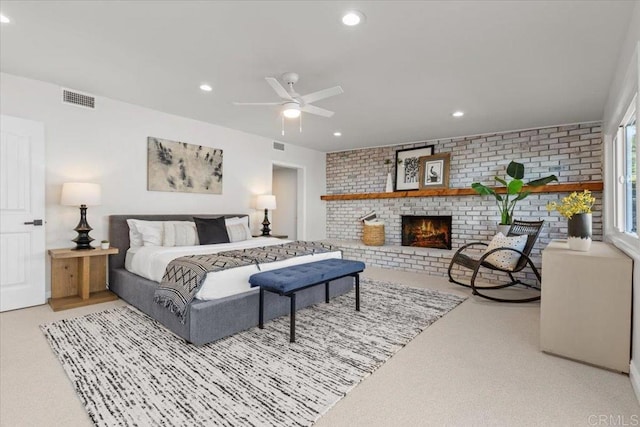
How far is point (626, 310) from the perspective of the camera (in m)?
2.12

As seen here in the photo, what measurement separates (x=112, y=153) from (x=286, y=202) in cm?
390

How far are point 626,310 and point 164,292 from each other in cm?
344

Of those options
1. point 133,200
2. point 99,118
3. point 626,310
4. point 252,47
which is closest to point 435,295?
point 626,310

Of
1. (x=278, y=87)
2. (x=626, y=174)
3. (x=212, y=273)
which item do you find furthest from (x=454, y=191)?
(x=212, y=273)

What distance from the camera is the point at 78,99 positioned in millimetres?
3666

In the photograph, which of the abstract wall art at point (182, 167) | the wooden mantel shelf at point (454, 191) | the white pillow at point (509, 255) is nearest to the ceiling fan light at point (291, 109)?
the abstract wall art at point (182, 167)

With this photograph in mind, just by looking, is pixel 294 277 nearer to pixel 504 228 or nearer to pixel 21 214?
pixel 21 214

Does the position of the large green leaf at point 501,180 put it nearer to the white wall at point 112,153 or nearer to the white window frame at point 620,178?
the white window frame at point 620,178

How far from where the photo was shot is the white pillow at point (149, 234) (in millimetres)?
3930

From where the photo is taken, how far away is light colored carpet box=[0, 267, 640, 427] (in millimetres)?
1664

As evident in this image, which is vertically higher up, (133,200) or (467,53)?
(467,53)

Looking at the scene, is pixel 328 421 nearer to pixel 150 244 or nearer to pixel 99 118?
pixel 150 244

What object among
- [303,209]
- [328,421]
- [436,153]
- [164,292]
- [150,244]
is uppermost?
[436,153]

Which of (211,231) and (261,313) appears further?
(211,231)
